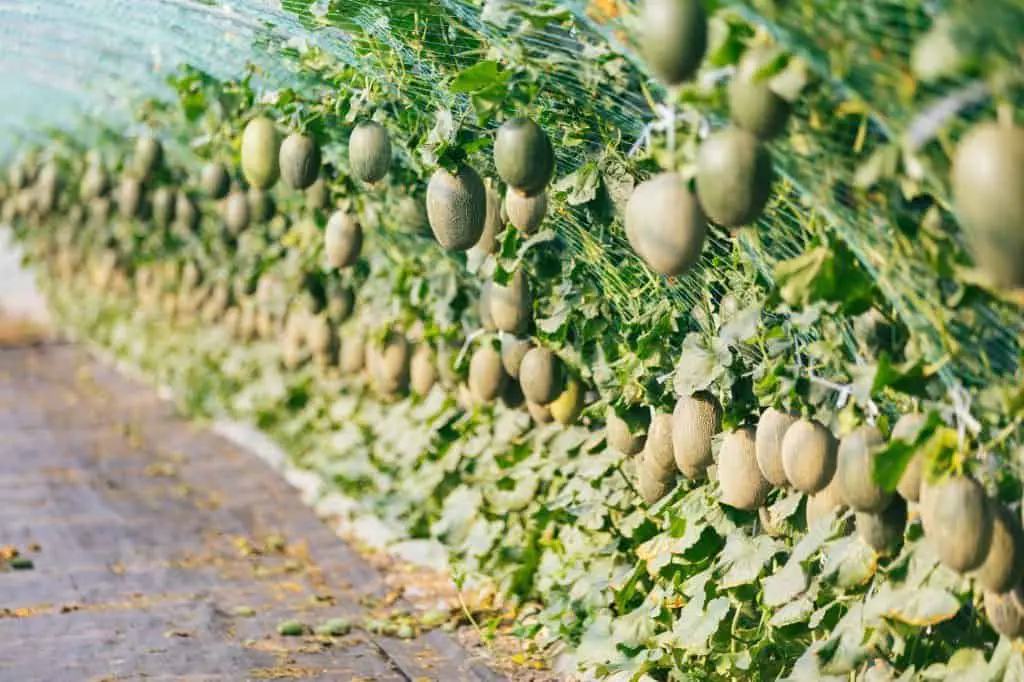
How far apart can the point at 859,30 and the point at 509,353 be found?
254 cm

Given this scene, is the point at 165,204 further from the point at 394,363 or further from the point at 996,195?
the point at 996,195

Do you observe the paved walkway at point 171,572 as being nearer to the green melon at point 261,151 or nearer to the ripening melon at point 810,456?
the green melon at point 261,151

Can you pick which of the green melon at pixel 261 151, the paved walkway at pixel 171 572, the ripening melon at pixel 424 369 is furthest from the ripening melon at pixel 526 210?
the ripening melon at pixel 424 369

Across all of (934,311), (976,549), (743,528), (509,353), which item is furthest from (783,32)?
(509,353)

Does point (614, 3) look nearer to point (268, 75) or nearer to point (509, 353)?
point (509, 353)

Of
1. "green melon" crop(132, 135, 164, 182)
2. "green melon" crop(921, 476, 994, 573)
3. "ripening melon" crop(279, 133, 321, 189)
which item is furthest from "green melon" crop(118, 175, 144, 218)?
"green melon" crop(921, 476, 994, 573)

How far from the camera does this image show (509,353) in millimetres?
4816

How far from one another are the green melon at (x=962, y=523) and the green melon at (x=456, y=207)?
1.66 m

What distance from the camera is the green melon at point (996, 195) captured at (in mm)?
2086

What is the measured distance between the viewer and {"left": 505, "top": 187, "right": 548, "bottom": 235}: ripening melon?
3.75 metres

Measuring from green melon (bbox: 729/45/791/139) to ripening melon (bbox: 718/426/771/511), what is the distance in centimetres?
123

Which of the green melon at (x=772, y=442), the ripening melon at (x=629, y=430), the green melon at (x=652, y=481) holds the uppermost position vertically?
the green melon at (x=772, y=442)

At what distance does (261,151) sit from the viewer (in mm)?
4824

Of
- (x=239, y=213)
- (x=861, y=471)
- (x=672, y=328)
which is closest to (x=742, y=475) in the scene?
(x=672, y=328)
